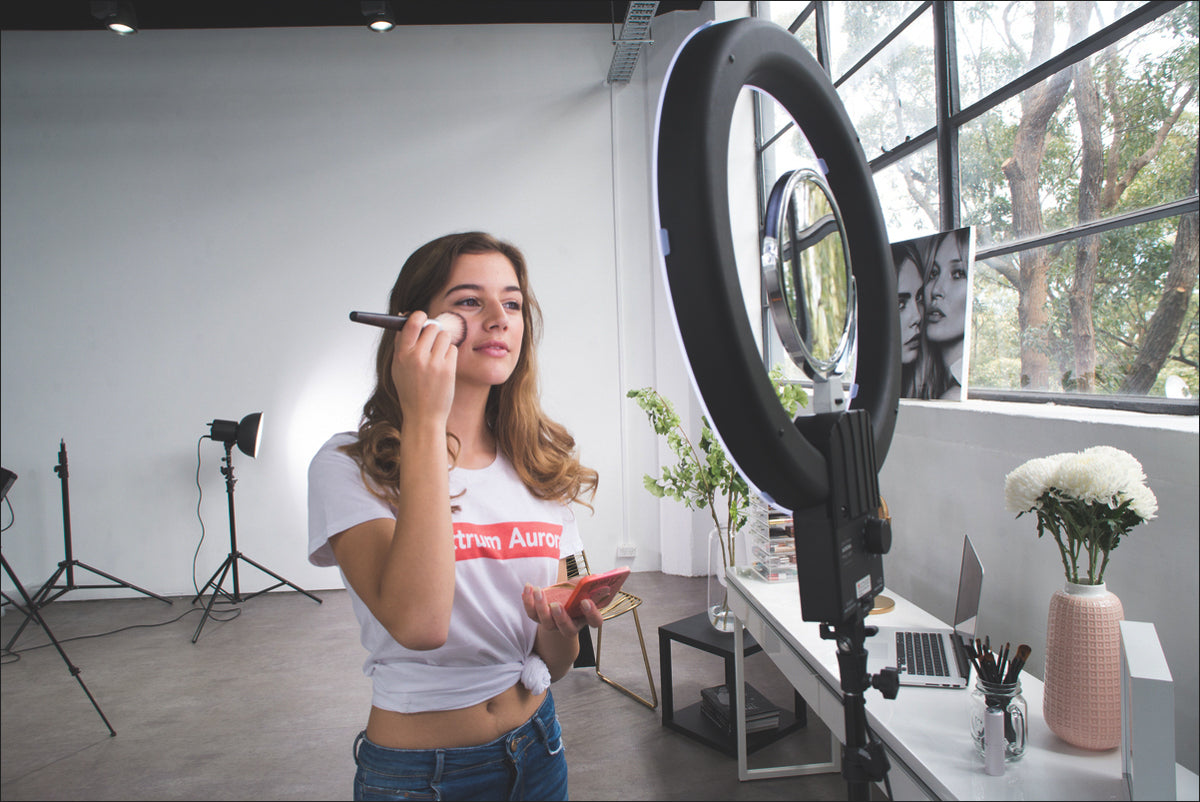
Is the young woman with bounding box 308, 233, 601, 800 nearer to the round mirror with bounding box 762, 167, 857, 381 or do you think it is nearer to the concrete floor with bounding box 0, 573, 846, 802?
the round mirror with bounding box 762, 167, 857, 381

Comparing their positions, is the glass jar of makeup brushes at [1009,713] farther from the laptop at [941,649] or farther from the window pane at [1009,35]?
the window pane at [1009,35]

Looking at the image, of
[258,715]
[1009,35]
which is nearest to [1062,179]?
[1009,35]

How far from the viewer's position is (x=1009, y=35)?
2.24 m

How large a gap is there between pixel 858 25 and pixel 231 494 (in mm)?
4261

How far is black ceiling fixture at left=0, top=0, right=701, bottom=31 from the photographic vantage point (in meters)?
4.44

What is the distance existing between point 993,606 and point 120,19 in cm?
506

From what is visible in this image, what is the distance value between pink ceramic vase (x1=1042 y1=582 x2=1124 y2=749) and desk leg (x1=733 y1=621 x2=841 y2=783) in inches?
46.0

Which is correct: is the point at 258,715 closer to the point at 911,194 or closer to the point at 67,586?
the point at 67,586

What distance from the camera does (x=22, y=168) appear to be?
15.3 ft

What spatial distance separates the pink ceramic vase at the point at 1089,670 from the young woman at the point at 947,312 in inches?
44.1

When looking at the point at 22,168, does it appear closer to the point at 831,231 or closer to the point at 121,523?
the point at 121,523

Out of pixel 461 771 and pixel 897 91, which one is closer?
pixel 461 771

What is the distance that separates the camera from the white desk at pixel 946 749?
3.55 ft

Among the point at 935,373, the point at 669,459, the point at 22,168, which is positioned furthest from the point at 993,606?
the point at 22,168
